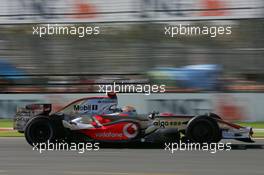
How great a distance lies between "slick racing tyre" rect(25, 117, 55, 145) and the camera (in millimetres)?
11555

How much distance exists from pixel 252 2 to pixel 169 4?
10.2ft

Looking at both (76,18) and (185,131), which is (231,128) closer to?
(185,131)

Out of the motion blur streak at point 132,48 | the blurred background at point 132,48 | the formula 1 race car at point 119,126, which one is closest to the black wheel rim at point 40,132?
the formula 1 race car at point 119,126

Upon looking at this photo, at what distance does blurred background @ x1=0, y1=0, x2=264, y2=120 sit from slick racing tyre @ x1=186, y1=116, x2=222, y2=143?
8.36 meters

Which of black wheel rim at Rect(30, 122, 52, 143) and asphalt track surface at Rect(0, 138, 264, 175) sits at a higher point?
black wheel rim at Rect(30, 122, 52, 143)

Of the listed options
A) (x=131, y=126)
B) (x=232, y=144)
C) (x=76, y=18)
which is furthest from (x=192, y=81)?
(x=131, y=126)

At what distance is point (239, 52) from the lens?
70.3ft

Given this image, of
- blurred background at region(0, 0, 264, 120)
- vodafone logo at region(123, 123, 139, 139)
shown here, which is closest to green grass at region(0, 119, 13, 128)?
blurred background at region(0, 0, 264, 120)

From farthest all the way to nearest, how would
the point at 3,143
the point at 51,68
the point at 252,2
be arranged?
the point at 51,68 < the point at 252,2 < the point at 3,143

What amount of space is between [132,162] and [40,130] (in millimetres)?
2792

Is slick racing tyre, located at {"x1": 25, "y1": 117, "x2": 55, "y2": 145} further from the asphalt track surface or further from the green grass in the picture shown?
the green grass

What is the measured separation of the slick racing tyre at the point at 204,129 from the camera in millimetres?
11180

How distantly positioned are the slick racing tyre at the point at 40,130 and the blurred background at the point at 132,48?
29.3 feet

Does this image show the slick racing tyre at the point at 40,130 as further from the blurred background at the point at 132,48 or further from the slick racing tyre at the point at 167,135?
the blurred background at the point at 132,48
